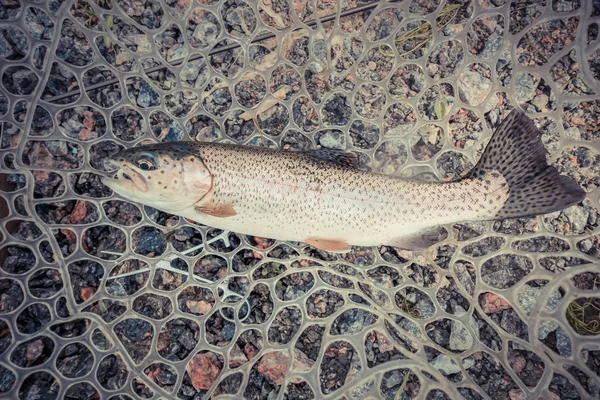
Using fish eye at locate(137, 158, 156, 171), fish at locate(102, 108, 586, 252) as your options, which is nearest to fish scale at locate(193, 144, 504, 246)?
fish at locate(102, 108, 586, 252)

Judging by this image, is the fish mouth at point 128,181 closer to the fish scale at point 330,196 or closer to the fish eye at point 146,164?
the fish eye at point 146,164

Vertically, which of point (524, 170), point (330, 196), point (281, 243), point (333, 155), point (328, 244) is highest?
point (524, 170)

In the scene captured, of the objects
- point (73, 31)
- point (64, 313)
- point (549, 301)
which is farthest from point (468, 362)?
point (73, 31)

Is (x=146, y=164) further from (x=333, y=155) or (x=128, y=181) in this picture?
(x=333, y=155)

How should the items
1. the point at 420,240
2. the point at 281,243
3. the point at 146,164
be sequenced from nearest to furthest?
the point at 146,164 → the point at 420,240 → the point at 281,243

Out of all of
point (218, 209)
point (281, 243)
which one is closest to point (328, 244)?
point (281, 243)

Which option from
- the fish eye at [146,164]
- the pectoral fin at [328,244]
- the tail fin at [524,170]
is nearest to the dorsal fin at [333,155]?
the pectoral fin at [328,244]

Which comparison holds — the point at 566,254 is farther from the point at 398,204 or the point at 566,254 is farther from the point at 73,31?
the point at 73,31
